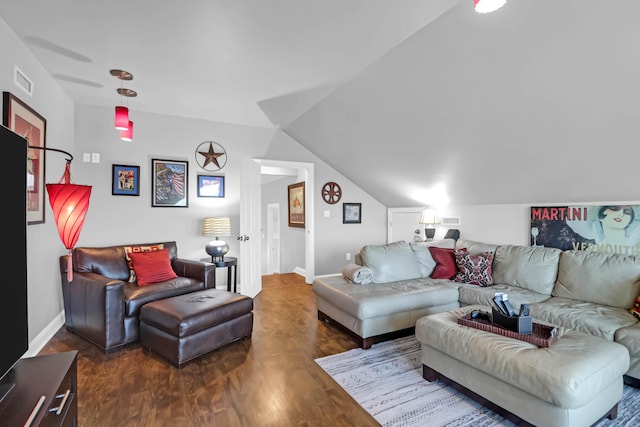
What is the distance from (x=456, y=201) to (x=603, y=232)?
1.73m

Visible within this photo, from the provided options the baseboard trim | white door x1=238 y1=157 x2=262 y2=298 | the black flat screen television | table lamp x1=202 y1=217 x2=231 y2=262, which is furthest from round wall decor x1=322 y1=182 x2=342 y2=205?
the black flat screen television

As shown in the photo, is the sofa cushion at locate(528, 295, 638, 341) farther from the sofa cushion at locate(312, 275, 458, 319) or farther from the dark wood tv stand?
the dark wood tv stand

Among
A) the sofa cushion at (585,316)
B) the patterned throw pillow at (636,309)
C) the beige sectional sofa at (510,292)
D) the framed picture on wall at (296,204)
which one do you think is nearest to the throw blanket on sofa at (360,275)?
the beige sectional sofa at (510,292)

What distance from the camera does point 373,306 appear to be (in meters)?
2.83

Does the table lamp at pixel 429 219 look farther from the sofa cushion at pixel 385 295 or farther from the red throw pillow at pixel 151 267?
the red throw pillow at pixel 151 267

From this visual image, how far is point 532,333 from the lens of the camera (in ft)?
6.73

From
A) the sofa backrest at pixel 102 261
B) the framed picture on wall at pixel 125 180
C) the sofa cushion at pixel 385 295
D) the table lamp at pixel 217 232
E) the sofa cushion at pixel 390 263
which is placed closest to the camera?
the sofa cushion at pixel 385 295

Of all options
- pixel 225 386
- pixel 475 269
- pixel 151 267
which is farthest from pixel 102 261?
pixel 475 269

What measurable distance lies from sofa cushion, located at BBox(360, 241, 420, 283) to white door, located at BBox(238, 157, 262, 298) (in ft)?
5.57

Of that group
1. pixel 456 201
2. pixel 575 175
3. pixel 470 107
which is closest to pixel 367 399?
pixel 470 107

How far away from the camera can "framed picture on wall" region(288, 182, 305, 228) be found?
19.4ft

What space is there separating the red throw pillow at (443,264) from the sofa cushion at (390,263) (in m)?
0.24

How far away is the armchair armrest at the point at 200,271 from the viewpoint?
3535mm

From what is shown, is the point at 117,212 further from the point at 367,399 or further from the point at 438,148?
the point at 438,148
